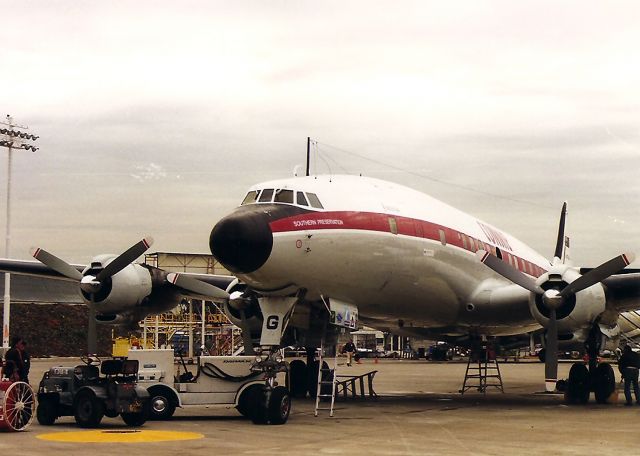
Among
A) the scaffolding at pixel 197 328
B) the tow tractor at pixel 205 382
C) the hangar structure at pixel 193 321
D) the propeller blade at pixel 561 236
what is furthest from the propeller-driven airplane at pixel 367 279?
the scaffolding at pixel 197 328

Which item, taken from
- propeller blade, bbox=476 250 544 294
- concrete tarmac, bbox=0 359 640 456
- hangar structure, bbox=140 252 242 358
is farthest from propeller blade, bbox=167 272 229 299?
hangar structure, bbox=140 252 242 358

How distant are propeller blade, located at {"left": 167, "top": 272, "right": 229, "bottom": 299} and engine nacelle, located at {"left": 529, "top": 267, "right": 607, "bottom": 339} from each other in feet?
24.8

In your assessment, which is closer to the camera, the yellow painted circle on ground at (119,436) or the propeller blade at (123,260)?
the yellow painted circle on ground at (119,436)

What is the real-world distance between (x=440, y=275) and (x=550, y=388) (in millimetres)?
3410

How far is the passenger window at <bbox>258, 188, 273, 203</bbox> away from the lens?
17.3 meters

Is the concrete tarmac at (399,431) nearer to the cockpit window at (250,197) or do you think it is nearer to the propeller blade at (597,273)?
the propeller blade at (597,273)

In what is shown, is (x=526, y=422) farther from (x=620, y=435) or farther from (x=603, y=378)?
(x=603, y=378)

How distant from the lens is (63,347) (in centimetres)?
7262

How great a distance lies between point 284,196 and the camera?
56.6ft

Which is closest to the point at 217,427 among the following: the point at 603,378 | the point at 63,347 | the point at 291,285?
the point at 291,285

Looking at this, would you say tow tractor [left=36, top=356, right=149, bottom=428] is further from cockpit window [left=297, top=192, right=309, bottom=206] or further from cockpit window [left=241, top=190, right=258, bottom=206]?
cockpit window [left=297, top=192, right=309, bottom=206]

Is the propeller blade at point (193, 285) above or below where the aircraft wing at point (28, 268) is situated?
below

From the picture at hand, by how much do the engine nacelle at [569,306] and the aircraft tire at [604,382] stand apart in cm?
229

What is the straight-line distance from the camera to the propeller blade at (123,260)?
20.2 meters
